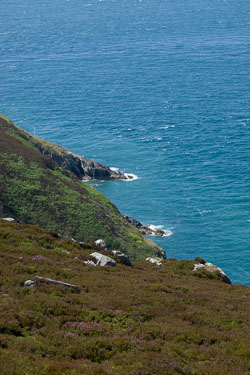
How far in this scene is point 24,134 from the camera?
79.7m

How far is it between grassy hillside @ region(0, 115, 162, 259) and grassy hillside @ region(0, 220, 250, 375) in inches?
700

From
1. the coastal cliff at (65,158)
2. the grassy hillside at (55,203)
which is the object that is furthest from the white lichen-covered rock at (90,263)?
the coastal cliff at (65,158)

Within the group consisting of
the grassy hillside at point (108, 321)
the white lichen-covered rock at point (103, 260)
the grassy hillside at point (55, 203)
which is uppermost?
the grassy hillside at point (55, 203)

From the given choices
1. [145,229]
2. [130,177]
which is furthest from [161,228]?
[130,177]

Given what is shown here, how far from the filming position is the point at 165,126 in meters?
128

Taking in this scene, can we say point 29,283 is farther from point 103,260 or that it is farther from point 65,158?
point 65,158

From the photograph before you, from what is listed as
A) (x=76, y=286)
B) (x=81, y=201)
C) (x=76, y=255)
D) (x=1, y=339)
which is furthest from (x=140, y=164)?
(x=1, y=339)

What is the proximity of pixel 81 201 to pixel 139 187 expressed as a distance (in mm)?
36790

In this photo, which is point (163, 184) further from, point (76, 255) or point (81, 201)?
point (76, 255)

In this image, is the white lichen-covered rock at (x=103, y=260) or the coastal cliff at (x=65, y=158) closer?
the white lichen-covered rock at (x=103, y=260)

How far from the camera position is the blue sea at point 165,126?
85.0 m

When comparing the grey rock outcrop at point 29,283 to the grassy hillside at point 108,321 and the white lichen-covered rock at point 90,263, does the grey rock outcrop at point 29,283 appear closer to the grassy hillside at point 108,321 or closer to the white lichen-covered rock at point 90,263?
the grassy hillside at point 108,321

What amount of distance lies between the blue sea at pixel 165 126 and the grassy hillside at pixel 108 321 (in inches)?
1546

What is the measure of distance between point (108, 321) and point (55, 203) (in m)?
34.9
